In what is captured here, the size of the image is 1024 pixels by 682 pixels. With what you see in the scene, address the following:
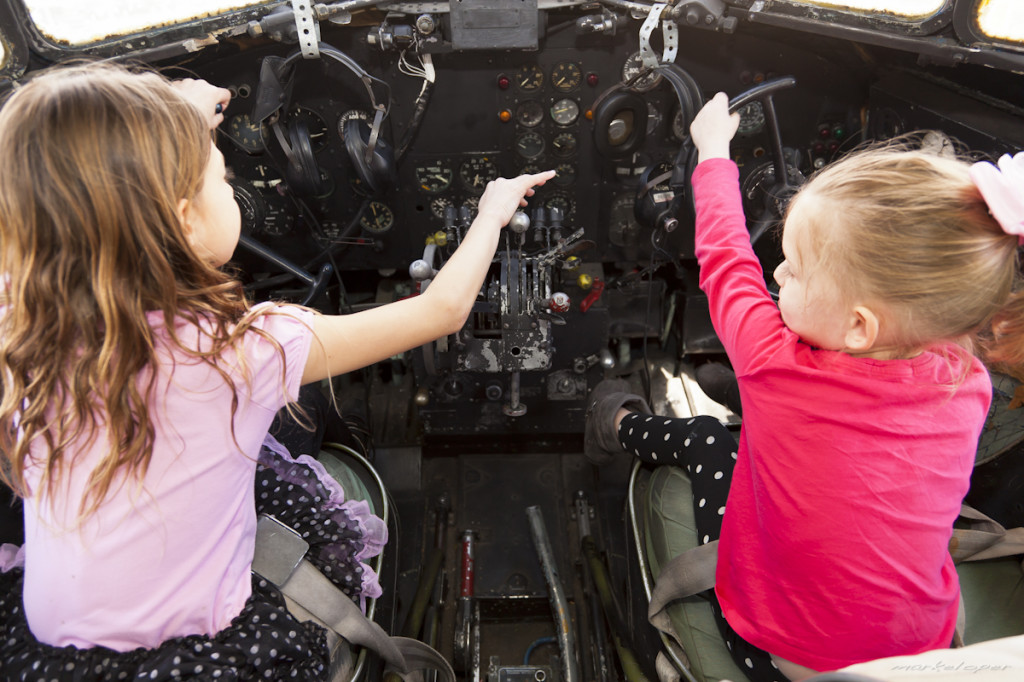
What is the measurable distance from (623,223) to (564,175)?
0.92 feet

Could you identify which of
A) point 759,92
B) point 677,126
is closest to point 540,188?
point 677,126

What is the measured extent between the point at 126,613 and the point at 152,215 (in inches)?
19.8

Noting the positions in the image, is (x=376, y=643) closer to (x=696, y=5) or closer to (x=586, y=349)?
(x=586, y=349)

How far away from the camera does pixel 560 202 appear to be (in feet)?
6.98

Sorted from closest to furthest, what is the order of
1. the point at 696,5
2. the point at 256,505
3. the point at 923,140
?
the point at 256,505
the point at 696,5
the point at 923,140

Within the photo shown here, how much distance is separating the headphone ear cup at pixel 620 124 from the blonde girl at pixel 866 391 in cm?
91

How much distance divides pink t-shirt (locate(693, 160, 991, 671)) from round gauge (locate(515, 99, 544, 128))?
1186 millimetres

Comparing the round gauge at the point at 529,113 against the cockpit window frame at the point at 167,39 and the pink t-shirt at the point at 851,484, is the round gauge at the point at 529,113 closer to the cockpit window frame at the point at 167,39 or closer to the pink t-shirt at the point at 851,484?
the cockpit window frame at the point at 167,39

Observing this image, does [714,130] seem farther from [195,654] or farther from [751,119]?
[195,654]

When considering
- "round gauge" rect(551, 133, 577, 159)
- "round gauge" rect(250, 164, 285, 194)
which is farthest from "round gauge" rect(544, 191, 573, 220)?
"round gauge" rect(250, 164, 285, 194)

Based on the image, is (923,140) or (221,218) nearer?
(221,218)

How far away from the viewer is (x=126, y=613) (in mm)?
819

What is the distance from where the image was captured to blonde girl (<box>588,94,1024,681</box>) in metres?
0.73

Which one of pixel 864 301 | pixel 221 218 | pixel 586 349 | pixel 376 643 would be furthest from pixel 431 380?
pixel 864 301
